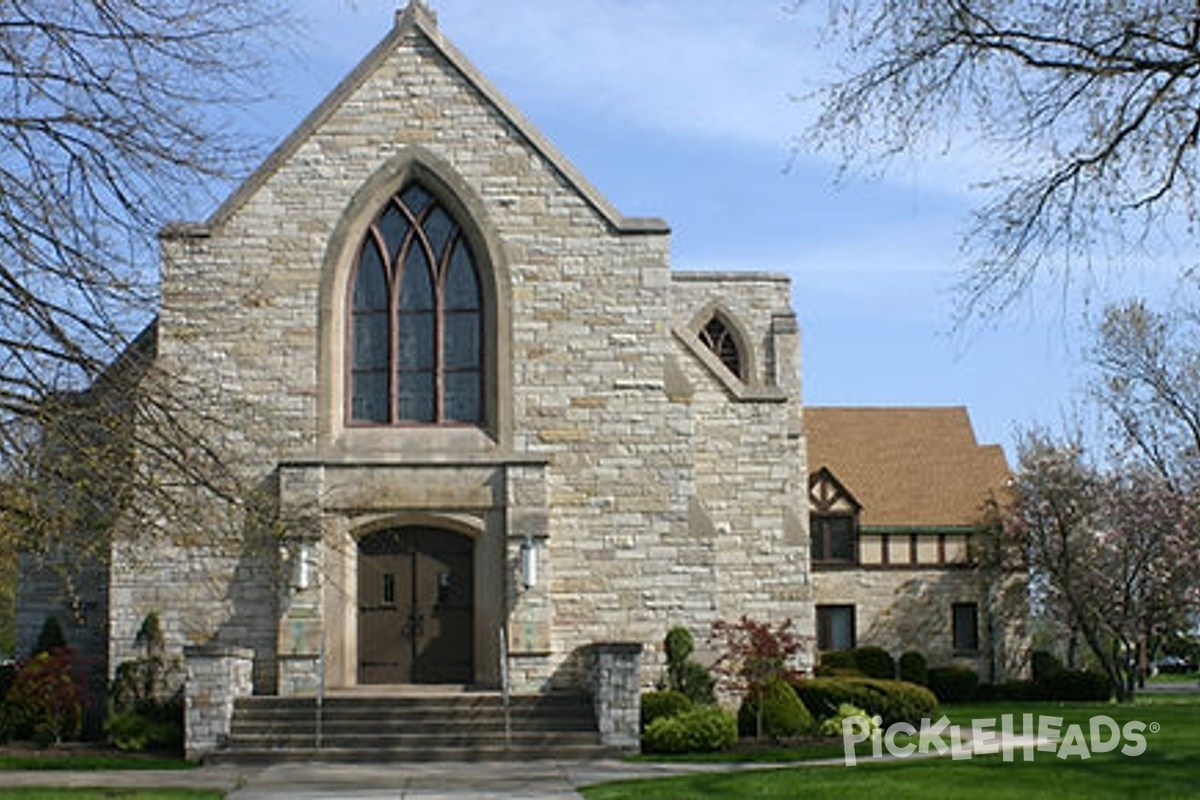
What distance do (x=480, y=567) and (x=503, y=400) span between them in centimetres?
241

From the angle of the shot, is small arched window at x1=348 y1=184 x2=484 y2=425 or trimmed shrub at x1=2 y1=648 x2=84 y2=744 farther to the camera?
small arched window at x1=348 y1=184 x2=484 y2=425

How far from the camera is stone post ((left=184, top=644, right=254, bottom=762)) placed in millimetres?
20609

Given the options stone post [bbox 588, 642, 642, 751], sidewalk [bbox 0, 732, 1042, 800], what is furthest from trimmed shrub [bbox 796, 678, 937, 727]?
stone post [bbox 588, 642, 642, 751]

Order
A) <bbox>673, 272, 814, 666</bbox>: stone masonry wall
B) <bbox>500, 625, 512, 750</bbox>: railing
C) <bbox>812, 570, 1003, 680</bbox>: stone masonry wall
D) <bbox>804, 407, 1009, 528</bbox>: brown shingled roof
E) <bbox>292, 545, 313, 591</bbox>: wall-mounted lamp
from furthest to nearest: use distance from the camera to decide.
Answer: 1. <bbox>804, 407, 1009, 528</bbox>: brown shingled roof
2. <bbox>812, 570, 1003, 680</bbox>: stone masonry wall
3. <bbox>673, 272, 814, 666</bbox>: stone masonry wall
4. <bbox>292, 545, 313, 591</bbox>: wall-mounted lamp
5. <bbox>500, 625, 512, 750</bbox>: railing

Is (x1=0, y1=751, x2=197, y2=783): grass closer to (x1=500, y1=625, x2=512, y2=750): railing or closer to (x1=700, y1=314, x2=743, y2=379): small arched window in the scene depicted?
(x1=500, y1=625, x2=512, y2=750): railing

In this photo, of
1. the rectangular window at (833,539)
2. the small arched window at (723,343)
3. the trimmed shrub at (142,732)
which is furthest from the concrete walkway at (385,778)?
the rectangular window at (833,539)

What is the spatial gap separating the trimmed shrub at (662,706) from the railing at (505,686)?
72.9 inches

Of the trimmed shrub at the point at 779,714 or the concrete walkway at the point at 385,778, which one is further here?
the trimmed shrub at the point at 779,714

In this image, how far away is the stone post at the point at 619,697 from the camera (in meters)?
20.6

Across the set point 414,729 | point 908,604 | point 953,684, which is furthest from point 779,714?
point 908,604

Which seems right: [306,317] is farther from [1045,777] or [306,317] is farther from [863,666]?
[863,666]

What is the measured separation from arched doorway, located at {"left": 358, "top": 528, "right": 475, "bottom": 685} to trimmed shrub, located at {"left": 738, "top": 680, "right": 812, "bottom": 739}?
13.3ft

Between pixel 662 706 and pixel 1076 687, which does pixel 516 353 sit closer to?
pixel 662 706

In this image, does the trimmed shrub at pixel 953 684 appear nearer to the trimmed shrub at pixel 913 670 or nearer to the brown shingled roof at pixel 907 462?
the trimmed shrub at pixel 913 670
